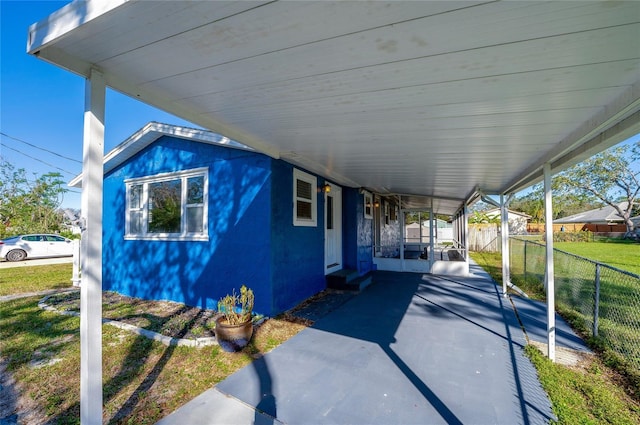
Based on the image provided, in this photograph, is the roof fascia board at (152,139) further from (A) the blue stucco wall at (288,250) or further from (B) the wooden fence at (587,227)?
(B) the wooden fence at (587,227)

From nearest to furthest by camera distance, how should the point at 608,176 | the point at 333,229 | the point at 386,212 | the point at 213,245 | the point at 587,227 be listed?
1. the point at 213,245
2. the point at 333,229
3. the point at 386,212
4. the point at 608,176
5. the point at 587,227

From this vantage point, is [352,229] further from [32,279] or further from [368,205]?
[32,279]

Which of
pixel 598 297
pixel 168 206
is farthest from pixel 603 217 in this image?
pixel 168 206

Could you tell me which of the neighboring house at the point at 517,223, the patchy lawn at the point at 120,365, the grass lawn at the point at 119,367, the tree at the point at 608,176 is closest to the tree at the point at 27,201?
the patchy lawn at the point at 120,365

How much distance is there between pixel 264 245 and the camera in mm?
4766

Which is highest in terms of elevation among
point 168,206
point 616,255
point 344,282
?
point 168,206

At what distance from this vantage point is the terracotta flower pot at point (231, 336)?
11.5ft

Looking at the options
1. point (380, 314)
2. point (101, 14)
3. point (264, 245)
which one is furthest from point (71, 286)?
point (101, 14)

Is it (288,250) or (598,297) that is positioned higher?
(288,250)

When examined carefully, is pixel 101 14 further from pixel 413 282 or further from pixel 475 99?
pixel 413 282

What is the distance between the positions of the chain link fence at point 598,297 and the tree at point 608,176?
62.1ft

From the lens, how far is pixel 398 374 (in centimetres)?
306

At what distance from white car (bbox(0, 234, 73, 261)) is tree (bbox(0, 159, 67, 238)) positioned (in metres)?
6.04

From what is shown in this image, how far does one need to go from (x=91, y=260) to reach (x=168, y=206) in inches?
173
